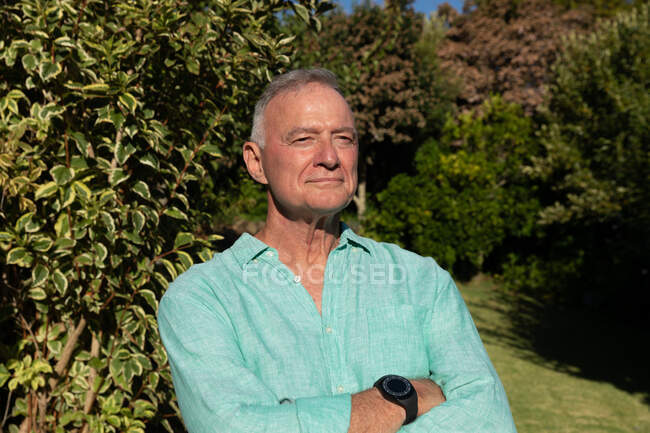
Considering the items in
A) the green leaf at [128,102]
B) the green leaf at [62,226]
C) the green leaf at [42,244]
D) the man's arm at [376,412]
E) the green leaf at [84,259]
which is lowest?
the man's arm at [376,412]

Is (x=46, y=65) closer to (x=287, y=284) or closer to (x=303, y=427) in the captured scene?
(x=287, y=284)

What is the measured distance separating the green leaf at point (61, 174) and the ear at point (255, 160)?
83cm

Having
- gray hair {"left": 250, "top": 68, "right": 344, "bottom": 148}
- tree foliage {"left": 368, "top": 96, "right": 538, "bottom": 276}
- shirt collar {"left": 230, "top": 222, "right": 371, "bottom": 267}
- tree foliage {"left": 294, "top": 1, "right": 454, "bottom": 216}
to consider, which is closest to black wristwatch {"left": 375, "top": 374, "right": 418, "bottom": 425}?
shirt collar {"left": 230, "top": 222, "right": 371, "bottom": 267}

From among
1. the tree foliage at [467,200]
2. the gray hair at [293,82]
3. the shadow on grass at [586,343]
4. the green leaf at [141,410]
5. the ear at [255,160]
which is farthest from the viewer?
the tree foliage at [467,200]

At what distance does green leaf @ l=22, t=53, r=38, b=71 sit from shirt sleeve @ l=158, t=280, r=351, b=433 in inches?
52.4

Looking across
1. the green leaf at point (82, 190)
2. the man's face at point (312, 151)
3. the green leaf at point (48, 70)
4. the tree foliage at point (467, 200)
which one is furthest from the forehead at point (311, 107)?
the tree foliage at point (467, 200)

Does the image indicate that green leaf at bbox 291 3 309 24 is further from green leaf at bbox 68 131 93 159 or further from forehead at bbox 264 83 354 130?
green leaf at bbox 68 131 93 159

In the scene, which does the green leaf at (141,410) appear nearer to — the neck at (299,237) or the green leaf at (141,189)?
the green leaf at (141,189)

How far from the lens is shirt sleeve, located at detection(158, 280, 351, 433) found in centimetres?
154

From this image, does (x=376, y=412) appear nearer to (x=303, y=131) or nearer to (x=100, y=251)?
(x=303, y=131)

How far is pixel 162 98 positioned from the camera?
9.89 ft

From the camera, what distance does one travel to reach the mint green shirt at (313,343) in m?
1.61

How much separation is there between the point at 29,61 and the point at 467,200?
470 inches

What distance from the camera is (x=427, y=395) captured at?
1771 mm
